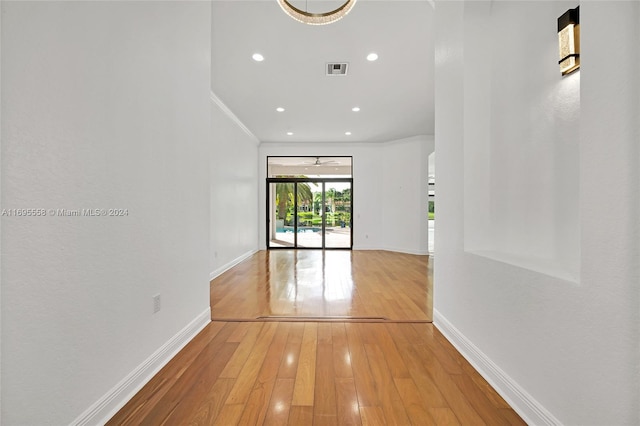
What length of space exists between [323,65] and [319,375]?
3.55m

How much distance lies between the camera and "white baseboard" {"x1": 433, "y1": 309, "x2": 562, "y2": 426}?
1285mm

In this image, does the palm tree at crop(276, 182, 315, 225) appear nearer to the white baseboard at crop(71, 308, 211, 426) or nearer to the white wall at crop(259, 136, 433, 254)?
the white wall at crop(259, 136, 433, 254)

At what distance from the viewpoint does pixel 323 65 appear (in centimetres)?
360

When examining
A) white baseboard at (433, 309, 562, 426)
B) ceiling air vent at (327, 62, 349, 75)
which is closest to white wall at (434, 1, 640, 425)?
white baseboard at (433, 309, 562, 426)

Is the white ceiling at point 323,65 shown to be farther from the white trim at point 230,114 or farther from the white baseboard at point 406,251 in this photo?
the white baseboard at point 406,251

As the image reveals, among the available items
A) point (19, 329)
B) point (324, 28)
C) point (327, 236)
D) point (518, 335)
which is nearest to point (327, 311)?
point (518, 335)

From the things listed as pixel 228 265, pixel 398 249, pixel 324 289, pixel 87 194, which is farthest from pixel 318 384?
pixel 398 249

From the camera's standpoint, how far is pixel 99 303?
1324 mm

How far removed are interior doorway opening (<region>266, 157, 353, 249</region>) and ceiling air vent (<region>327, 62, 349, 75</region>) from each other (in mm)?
3948

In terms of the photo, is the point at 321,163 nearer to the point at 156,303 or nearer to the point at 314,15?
the point at 314,15

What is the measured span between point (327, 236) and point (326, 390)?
6.38 metres

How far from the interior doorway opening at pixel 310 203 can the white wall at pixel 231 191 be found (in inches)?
30.3

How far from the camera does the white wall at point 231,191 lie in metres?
4.54

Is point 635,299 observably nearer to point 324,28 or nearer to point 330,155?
point 324,28
